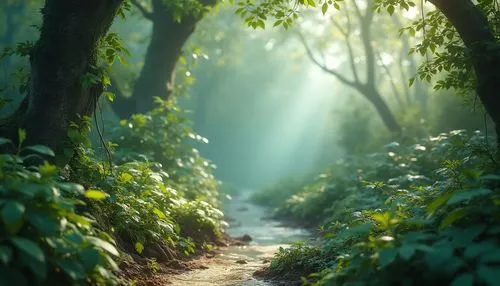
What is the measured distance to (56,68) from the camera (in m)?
4.97

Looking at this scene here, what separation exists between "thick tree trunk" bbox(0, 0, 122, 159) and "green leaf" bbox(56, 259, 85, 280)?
6.69 feet

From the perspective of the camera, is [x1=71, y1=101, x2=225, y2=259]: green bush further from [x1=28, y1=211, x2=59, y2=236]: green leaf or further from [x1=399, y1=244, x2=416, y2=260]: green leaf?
[x1=399, y1=244, x2=416, y2=260]: green leaf

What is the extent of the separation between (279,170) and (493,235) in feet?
185

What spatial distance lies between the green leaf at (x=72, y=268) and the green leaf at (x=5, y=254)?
0.35 m

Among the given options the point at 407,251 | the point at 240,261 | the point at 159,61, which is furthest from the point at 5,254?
the point at 159,61

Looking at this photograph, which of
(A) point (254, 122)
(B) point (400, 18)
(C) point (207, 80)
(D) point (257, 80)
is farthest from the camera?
(A) point (254, 122)

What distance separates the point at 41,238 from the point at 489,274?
3.09 metres

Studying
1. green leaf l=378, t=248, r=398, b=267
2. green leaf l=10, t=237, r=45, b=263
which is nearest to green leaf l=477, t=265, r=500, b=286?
green leaf l=378, t=248, r=398, b=267

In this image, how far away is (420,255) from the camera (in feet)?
11.2

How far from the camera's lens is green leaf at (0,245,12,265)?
283cm

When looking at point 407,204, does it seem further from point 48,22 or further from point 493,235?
point 48,22

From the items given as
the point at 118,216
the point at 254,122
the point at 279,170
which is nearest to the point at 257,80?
the point at 254,122

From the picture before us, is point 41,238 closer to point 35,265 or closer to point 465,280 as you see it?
point 35,265

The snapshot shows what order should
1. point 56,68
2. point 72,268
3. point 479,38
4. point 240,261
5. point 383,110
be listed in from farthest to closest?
1. point 383,110
2. point 240,261
3. point 479,38
4. point 56,68
5. point 72,268
